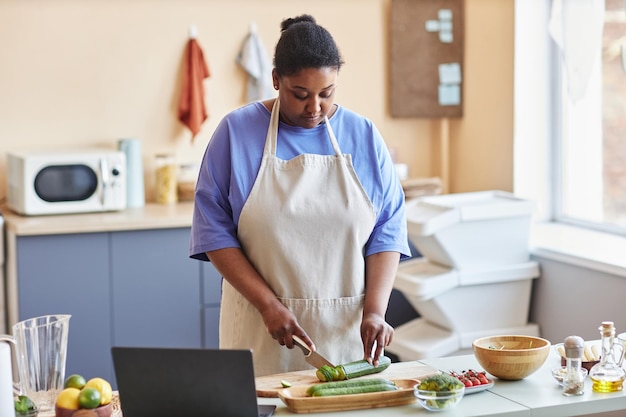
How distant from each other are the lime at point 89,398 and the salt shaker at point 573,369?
3.02 feet

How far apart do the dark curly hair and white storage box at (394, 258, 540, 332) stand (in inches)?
60.9

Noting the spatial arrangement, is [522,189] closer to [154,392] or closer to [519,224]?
[519,224]

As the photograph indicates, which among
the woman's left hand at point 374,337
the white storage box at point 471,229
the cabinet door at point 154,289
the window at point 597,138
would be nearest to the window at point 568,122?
the window at point 597,138

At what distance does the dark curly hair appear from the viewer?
2.13 m

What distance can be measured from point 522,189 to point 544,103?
38 cm

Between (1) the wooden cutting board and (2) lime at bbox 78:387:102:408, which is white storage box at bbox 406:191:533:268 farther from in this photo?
(2) lime at bbox 78:387:102:408

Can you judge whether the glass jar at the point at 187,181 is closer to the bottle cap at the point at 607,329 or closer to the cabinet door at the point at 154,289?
the cabinet door at the point at 154,289

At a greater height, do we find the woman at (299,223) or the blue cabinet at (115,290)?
the woman at (299,223)

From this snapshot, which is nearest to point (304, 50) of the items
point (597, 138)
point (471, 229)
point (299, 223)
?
point (299, 223)

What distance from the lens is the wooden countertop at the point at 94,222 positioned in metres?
3.65

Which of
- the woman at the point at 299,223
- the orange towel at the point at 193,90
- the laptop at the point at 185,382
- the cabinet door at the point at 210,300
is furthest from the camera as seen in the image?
the orange towel at the point at 193,90

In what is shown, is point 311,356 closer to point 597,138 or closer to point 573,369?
point 573,369


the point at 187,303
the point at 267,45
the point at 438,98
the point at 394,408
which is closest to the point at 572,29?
the point at 438,98

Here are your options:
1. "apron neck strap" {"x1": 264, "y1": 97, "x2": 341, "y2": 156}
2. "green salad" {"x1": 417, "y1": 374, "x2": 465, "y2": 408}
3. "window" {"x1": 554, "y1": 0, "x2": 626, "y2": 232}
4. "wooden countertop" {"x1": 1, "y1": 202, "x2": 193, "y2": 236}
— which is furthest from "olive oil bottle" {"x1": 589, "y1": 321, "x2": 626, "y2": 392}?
"wooden countertop" {"x1": 1, "y1": 202, "x2": 193, "y2": 236}
